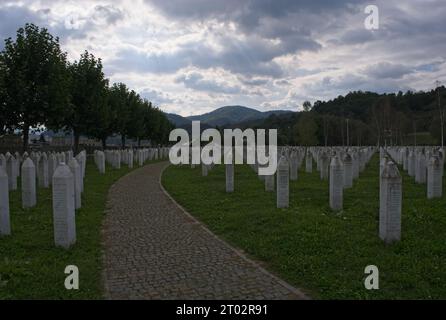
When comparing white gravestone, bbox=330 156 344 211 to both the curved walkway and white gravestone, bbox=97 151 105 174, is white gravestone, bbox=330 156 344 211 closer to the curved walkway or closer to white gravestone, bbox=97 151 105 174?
the curved walkway

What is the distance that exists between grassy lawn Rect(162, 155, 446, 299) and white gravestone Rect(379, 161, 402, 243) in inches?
8.2

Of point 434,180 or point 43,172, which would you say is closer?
point 434,180

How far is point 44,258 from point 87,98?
1016 inches

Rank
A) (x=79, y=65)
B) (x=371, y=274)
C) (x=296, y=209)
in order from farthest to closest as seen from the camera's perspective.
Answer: (x=79, y=65) → (x=296, y=209) → (x=371, y=274)

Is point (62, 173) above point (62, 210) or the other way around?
above

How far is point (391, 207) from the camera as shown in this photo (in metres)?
7.73

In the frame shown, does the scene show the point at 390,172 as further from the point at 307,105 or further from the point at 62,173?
the point at 307,105

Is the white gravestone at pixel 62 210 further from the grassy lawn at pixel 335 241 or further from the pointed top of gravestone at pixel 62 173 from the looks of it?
the grassy lawn at pixel 335 241

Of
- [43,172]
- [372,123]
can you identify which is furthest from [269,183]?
[372,123]

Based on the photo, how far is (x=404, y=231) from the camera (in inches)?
330

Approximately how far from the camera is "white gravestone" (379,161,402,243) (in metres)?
7.62
